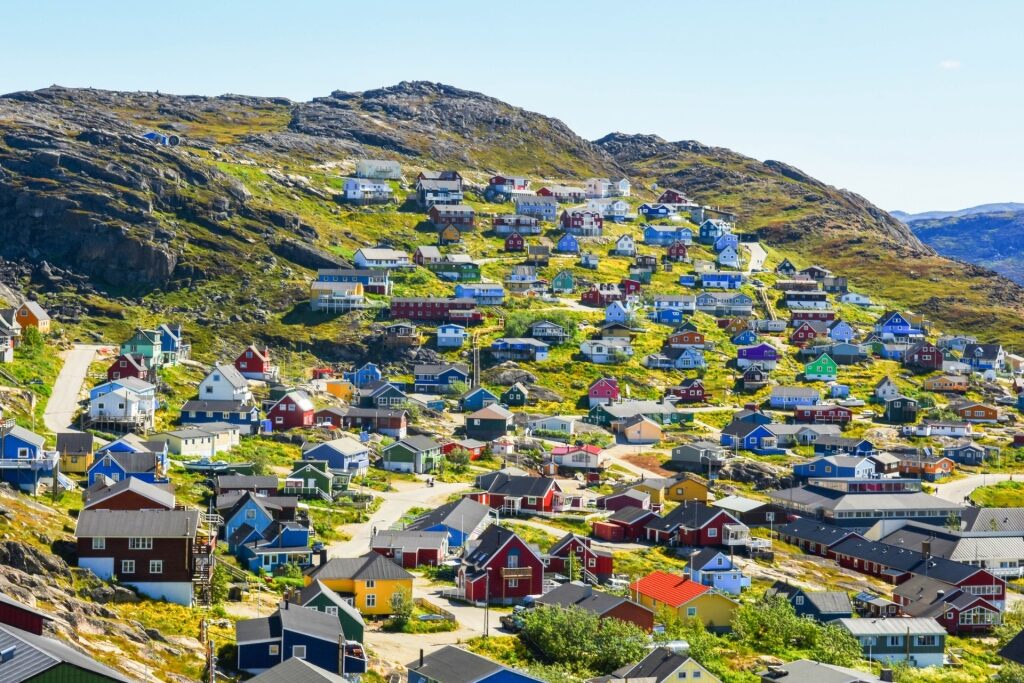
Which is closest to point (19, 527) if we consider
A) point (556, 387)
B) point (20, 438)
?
point (20, 438)

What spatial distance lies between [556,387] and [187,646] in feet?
265

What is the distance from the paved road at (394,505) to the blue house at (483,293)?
186 ft

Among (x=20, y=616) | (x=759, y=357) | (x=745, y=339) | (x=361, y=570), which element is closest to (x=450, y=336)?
(x=759, y=357)

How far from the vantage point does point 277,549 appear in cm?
6372

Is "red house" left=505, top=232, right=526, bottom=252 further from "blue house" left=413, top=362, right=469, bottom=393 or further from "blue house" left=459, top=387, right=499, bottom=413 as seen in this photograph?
"blue house" left=459, top=387, right=499, bottom=413

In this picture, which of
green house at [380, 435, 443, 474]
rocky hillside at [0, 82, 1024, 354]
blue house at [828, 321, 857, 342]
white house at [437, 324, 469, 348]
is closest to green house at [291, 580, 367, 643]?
green house at [380, 435, 443, 474]

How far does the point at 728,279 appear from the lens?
16762 cm

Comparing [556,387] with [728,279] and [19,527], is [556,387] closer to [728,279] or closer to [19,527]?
[728,279]

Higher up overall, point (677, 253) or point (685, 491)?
point (677, 253)

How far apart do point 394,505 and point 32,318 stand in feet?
156

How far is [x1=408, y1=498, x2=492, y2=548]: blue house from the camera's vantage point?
237ft

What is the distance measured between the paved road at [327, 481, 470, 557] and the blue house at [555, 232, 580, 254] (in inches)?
3504

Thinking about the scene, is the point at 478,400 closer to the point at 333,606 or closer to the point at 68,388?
the point at 68,388

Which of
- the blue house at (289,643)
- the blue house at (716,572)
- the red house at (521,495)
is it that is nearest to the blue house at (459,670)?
the blue house at (289,643)
